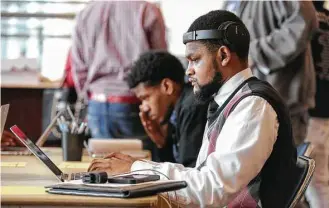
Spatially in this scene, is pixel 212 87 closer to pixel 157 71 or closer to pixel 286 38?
pixel 157 71

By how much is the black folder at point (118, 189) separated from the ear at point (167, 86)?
62.6 inches

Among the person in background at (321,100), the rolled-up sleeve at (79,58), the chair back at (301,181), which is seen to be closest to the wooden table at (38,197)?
the chair back at (301,181)

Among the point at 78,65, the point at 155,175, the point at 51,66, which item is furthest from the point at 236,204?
the point at 51,66

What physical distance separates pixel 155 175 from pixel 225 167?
16 cm

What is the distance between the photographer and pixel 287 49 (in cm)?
348

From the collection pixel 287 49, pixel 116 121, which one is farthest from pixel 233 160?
pixel 116 121

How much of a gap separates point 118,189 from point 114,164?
40 cm

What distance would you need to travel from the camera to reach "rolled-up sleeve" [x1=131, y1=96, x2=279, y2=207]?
1758 millimetres

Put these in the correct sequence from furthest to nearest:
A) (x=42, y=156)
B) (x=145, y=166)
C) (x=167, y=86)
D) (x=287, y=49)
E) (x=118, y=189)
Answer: (x=287, y=49) → (x=167, y=86) → (x=42, y=156) → (x=145, y=166) → (x=118, y=189)

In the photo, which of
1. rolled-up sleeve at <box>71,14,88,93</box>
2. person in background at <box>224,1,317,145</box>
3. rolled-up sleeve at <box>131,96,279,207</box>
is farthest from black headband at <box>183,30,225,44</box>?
rolled-up sleeve at <box>71,14,88,93</box>

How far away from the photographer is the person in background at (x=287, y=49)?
11.4 feet

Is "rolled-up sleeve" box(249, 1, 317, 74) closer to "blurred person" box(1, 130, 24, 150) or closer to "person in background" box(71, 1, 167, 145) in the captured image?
"person in background" box(71, 1, 167, 145)

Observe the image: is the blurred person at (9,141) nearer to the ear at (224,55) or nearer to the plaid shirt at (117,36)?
the plaid shirt at (117,36)

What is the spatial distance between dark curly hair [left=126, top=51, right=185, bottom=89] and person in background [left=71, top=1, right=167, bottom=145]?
2.56 feet
